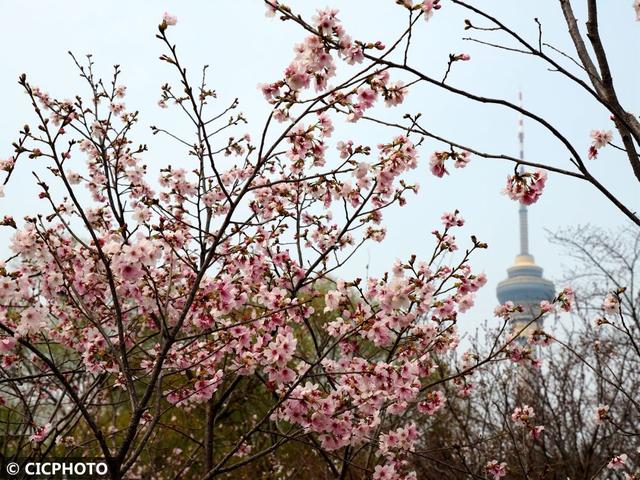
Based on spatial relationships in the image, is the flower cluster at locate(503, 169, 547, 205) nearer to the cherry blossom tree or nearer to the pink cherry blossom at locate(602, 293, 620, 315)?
the cherry blossom tree

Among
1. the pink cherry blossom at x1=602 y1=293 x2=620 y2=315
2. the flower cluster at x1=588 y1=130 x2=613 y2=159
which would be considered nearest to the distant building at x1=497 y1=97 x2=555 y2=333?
the pink cherry blossom at x1=602 y1=293 x2=620 y2=315

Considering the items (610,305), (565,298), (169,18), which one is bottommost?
(565,298)

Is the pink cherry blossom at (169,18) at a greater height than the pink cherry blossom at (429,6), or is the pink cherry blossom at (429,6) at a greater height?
the pink cherry blossom at (169,18)

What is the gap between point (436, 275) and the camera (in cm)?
457

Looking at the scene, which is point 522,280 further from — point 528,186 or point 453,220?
point 528,186

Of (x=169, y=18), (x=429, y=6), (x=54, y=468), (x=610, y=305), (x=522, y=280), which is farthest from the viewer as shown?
(x=522, y=280)

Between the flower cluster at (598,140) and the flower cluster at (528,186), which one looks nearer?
the flower cluster at (528,186)

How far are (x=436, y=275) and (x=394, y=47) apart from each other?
6.61 feet

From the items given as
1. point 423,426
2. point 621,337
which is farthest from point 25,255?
point 423,426

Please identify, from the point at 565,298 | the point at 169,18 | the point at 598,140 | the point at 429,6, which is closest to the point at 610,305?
the point at 565,298

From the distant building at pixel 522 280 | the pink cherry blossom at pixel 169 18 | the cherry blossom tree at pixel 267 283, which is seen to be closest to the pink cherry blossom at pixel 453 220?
the cherry blossom tree at pixel 267 283

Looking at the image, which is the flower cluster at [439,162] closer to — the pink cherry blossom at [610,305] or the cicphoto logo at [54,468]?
the pink cherry blossom at [610,305]

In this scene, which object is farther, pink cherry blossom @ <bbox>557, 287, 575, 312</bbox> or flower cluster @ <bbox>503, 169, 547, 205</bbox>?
pink cherry blossom @ <bbox>557, 287, 575, 312</bbox>

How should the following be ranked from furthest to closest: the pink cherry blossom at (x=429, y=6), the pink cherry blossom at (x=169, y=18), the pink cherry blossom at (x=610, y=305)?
the pink cherry blossom at (x=610, y=305) → the pink cherry blossom at (x=169, y=18) → the pink cherry blossom at (x=429, y=6)
